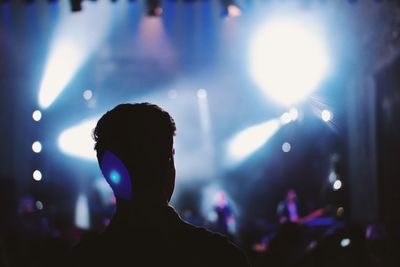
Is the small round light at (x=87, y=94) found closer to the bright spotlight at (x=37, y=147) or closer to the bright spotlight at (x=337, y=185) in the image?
the bright spotlight at (x=37, y=147)

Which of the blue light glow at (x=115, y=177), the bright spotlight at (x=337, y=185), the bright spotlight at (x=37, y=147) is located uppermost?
the blue light glow at (x=115, y=177)

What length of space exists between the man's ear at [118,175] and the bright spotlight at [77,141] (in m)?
13.1

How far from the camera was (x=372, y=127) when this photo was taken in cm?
1036

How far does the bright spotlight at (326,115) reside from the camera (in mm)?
13616

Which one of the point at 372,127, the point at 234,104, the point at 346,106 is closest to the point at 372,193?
the point at 372,127

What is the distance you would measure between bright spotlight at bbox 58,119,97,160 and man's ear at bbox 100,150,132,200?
42.9 ft

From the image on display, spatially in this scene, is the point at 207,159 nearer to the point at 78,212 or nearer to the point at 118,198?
the point at 78,212

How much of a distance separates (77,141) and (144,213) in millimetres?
13812

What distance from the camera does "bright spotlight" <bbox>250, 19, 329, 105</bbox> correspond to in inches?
511

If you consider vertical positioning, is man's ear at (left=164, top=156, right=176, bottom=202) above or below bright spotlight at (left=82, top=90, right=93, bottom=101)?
below

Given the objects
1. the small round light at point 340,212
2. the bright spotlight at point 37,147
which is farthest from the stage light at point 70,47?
the small round light at point 340,212

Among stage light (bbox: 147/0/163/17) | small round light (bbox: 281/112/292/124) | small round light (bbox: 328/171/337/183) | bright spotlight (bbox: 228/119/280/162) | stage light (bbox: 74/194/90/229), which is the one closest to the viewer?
stage light (bbox: 147/0/163/17)

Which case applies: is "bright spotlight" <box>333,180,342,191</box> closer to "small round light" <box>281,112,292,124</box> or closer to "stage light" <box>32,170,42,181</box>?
"small round light" <box>281,112,292,124</box>

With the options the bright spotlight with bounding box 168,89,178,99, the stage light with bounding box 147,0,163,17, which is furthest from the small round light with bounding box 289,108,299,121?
the stage light with bounding box 147,0,163,17
